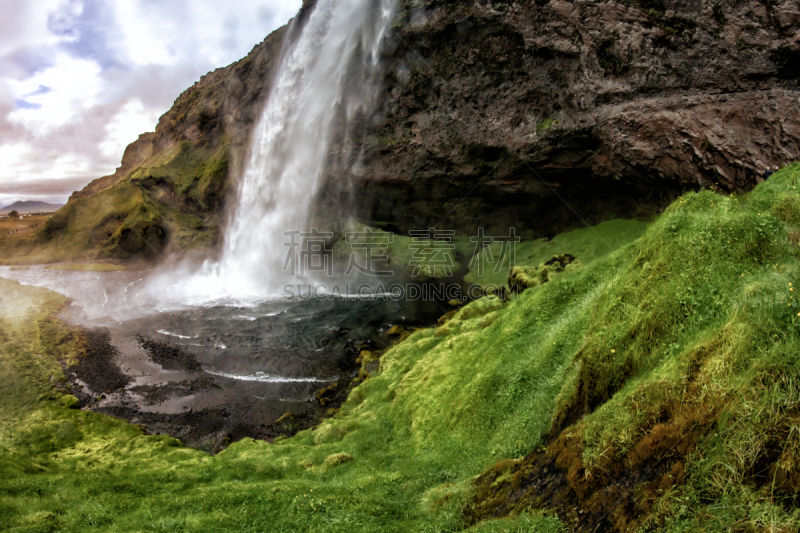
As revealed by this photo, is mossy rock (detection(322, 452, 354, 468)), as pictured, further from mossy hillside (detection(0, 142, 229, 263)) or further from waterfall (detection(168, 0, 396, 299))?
mossy hillside (detection(0, 142, 229, 263))

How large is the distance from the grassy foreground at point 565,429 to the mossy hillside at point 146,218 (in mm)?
56425

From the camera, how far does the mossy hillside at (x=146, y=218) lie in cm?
6819

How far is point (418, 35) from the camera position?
3962cm

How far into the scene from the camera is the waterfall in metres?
44.3

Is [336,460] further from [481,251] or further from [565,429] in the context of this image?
[481,251]

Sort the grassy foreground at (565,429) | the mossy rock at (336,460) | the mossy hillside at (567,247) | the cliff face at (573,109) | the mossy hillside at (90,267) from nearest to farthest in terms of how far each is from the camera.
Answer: the grassy foreground at (565,429) → the mossy rock at (336,460) → the cliff face at (573,109) → the mossy hillside at (567,247) → the mossy hillside at (90,267)

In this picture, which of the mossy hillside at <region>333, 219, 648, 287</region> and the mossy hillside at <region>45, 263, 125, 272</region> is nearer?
the mossy hillside at <region>333, 219, 648, 287</region>

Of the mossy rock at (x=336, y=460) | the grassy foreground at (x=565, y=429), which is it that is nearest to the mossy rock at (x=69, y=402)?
the grassy foreground at (x=565, y=429)

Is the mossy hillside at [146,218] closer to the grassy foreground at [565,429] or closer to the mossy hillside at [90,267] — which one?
the mossy hillside at [90,267]

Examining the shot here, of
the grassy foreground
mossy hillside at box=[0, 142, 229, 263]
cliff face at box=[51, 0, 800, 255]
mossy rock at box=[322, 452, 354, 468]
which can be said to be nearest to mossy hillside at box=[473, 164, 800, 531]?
the grassy foreground

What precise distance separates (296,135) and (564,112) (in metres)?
30.5

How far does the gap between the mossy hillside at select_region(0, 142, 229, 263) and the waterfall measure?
16.3 metres

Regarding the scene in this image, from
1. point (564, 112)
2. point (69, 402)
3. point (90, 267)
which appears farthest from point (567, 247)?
point (90, 267)

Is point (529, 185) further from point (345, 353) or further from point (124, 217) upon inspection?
point (124, 217)
